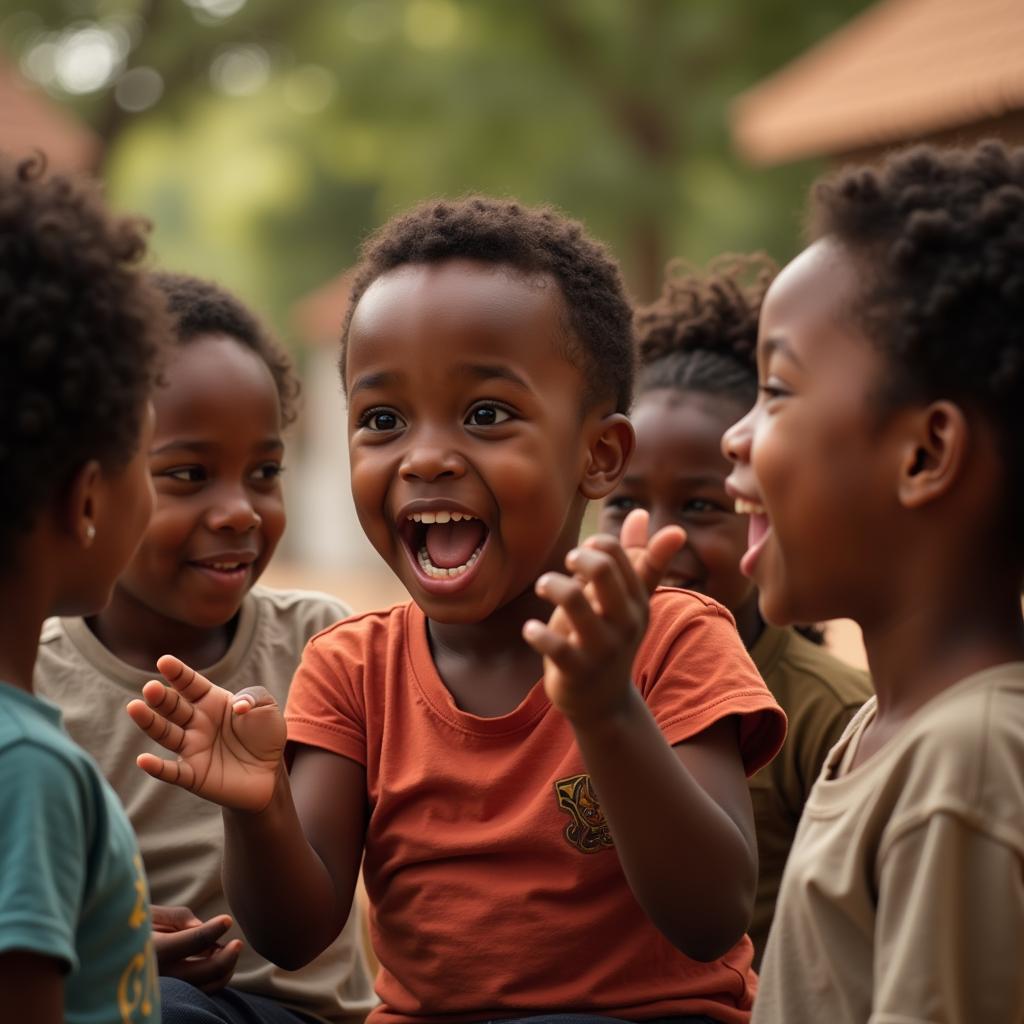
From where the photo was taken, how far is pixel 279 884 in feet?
7.58

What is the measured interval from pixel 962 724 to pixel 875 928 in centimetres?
27

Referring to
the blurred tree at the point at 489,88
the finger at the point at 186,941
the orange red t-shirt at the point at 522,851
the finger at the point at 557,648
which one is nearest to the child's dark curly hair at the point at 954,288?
the finger at the point at 557,648

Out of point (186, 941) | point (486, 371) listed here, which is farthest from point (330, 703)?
point (486, 371)

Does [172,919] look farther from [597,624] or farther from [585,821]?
[597,624]

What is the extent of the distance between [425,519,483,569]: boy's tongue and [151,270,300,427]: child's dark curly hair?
0.90 meters

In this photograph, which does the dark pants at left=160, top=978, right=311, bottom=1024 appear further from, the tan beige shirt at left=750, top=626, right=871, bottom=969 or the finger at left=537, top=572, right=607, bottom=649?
the finger at left=537, top=572, right=607, bottom=649

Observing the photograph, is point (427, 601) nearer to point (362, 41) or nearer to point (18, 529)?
point (18, 529)

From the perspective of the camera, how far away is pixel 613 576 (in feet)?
6.16

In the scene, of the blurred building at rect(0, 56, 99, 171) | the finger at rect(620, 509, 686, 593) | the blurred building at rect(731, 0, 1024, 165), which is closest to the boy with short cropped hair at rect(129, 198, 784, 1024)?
the finger at rect(620, 509, 686, 593)

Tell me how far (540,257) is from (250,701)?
35.8 inches

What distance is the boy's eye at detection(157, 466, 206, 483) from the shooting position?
3080 millimetres

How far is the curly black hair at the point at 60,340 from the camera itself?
1760 mm

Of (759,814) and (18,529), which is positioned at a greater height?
(18,529)

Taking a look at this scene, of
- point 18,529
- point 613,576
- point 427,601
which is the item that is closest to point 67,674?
point 427,601
